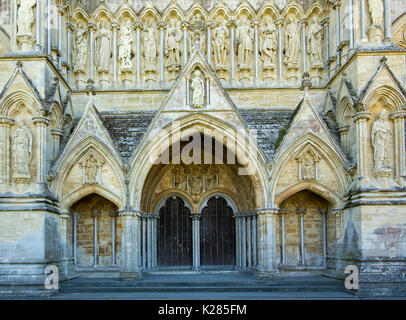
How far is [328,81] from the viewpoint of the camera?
50.9 ft

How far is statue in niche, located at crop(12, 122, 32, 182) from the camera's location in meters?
13.0

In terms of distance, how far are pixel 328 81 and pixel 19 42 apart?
9.78 meters

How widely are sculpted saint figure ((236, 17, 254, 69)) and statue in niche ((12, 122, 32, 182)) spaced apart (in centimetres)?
739

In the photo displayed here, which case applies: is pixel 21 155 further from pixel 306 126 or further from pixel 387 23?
pixel 387 23

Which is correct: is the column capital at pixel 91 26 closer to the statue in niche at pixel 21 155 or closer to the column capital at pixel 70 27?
the column capital at pixel 70 27

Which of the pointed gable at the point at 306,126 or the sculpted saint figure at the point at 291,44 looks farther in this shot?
the sculpted saint figure at the point at 291,44

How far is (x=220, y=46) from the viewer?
1605 cm

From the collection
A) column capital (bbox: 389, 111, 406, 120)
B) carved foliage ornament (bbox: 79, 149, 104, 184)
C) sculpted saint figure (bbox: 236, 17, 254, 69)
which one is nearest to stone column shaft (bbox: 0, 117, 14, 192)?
carved foliage ornament (bbox: 79, 149, 104, 184)

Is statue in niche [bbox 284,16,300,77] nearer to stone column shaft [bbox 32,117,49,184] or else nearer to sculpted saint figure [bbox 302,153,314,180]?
sculpted saint figure [bbox 302,153,314,180]

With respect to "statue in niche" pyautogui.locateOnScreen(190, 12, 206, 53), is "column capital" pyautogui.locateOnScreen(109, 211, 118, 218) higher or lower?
lower

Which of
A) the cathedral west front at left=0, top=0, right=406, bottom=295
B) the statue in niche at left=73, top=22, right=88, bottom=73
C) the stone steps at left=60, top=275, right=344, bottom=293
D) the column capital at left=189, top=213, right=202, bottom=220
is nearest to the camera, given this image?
the cathedral west front at left=0, top=0, right=406, bottom=295

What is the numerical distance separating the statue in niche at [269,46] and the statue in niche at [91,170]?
21.6 feet

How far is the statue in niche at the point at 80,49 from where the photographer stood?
16.0 m

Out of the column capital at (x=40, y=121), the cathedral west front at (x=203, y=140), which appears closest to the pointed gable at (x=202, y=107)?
the cathedral west front at (x=203, y=140)
